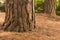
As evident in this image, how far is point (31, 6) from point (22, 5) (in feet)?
1.41

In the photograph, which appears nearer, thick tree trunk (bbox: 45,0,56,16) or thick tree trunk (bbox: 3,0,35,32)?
thick tree trunk (bbox: 3,0,35,32)

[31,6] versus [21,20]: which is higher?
[31,6]

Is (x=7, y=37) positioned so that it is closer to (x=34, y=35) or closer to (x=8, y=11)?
(x=34, y=35)

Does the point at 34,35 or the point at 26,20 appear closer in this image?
the point at 34,35

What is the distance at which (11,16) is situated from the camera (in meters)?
6.69

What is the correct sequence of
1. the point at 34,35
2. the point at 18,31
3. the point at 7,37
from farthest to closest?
1. the point at 18,31
2. the point at 34,35
3. the point at 7,37

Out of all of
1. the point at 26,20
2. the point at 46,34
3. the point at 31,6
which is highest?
the point at 31,6

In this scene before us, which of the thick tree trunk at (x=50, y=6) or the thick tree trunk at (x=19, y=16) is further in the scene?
the thick tree trunk at (x=50, y=6)

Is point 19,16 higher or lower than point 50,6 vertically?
lower

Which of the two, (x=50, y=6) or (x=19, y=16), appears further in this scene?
(x=50, y=6)

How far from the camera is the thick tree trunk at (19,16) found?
657cm

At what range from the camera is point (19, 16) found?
659cm

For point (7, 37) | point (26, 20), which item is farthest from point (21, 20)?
point (7, 37)

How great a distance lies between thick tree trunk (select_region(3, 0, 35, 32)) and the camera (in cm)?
657
